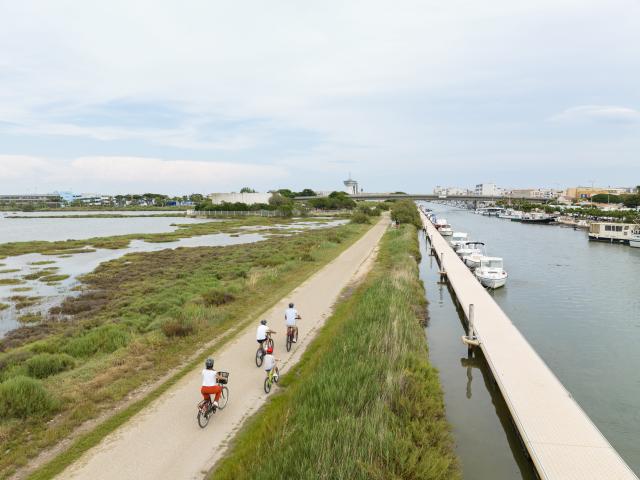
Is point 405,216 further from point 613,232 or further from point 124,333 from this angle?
point 124,333

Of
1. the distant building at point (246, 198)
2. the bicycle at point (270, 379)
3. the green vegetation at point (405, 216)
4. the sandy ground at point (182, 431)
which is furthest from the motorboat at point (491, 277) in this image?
the distant building at point (246, 198)

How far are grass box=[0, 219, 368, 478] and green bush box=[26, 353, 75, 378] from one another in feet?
1.41

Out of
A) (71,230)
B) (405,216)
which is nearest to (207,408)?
(405,216)

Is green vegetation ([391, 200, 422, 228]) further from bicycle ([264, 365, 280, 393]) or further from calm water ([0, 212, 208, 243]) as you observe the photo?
bicycle ([264, 365, 280, 393])

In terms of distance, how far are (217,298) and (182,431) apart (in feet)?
49.5

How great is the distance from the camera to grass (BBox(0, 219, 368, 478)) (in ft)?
38.6

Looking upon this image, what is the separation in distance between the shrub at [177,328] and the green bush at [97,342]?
6.13 feet

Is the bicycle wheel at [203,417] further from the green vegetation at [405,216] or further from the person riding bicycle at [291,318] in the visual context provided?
the green vegetation at [405,216]

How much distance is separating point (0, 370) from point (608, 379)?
88.4ft

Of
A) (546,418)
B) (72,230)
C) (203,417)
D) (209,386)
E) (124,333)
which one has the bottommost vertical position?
(546,418)

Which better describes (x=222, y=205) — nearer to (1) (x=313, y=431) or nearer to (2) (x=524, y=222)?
(2) (x=524, y=222)

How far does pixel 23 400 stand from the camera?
1263 cm

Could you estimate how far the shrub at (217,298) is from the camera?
25.8m

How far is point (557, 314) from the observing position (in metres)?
29.5
